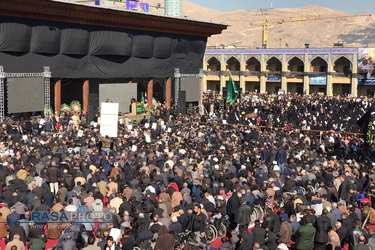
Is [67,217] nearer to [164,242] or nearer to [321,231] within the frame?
[164,242]

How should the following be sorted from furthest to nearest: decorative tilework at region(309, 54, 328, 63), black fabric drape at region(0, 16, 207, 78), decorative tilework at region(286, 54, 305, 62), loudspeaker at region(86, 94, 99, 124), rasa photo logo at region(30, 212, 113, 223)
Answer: decorative tilework at region(286, 54, 305, 62) → decorative tilework at region(309, 54, 328, 63) → black fabric drape at region(0, 16, 207, 78) → loudspeaker at region(86, 94, 99, 124) → rasa photo logo at region(30, 212, 113, 223)

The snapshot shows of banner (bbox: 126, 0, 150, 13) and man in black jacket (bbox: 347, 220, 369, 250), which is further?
banner (bbox: 126, 0, 150, 13)

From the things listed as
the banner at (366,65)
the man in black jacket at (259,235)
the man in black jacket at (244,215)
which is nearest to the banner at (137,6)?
the banner at (366,65)

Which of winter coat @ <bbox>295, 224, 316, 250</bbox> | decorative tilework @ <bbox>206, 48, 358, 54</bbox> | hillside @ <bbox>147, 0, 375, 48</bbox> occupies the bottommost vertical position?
winter coat @ <bbox>295, 224, 316, 250</bbox>

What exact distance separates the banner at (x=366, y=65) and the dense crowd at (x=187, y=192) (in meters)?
36.5

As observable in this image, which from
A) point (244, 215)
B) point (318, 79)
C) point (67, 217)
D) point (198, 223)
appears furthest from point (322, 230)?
point (318, 79)

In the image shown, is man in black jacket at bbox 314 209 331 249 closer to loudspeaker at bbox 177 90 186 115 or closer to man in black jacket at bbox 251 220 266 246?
man in black jacket at bbox 251 220 266 246

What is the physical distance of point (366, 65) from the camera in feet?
197

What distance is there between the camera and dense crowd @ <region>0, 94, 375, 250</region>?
11234 mm

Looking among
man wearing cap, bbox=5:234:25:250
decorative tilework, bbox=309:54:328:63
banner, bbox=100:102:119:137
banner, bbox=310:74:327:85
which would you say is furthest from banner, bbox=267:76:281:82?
man wearing cap, bbox=5:234:25:250

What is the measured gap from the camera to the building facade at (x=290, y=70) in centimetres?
6200

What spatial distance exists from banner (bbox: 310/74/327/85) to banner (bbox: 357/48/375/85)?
14.8ft

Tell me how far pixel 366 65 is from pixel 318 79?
6.32 m

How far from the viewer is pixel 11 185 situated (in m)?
14.3
